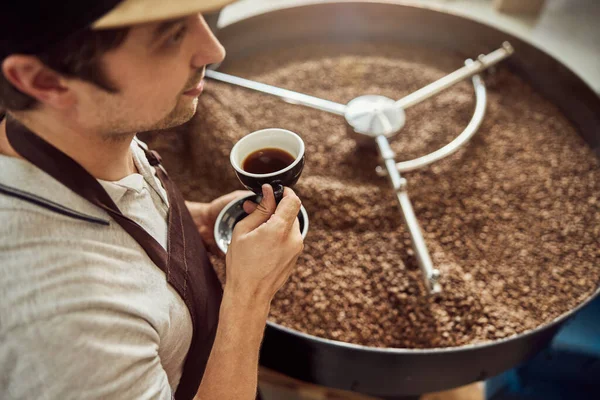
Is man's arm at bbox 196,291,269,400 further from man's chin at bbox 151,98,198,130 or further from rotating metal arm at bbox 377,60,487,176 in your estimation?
rotating metal arm at bbox 377,60,487,176

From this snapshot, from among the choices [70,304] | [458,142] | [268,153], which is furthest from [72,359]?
[458,142]

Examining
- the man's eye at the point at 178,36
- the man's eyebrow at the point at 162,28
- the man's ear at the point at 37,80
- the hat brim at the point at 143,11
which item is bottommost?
the man's ear at the point at 37,80

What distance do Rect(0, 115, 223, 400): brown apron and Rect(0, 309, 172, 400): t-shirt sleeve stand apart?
0.15 metres

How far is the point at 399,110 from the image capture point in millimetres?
1568

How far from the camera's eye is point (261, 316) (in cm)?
81

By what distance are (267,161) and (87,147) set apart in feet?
1.11

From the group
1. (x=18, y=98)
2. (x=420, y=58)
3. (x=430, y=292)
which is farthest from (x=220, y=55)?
(x=420, y=58)

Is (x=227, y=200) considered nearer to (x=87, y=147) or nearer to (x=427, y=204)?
(x=87, y=147)

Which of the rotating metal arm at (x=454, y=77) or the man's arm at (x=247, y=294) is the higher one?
the rotating metal arm at (x=454, y=77)

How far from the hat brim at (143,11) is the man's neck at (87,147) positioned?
0.65ft

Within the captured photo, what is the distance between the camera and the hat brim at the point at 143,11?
1.79ft

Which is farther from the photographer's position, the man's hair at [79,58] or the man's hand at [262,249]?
the man's hand at [262,249]

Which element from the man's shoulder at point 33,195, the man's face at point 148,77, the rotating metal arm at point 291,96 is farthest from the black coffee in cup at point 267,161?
the rotating metal arm at point 291,96

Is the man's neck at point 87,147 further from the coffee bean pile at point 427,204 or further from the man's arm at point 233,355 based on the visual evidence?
the coffee bean pile at point 427,204
